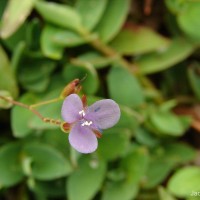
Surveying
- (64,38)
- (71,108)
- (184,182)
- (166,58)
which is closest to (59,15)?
(64,38)

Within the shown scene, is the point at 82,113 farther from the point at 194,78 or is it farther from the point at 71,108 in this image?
the point at 194,78

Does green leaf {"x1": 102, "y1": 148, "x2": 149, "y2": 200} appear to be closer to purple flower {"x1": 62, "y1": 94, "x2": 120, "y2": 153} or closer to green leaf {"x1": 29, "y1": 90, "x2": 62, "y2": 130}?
green leaf {"x1": 29, "y1": 90, "x2": 62, "y2": 130}

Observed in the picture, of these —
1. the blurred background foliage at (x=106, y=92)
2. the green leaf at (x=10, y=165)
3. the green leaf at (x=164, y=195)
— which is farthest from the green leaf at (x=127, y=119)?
the green leaf at (x=10, y=165)

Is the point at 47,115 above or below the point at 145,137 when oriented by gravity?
above

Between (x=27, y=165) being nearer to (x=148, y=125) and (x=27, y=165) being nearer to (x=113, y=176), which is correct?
(x=113, y=176)

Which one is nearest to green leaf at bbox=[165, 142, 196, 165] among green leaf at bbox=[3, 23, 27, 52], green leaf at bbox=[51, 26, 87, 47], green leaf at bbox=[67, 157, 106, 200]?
green leaf at bbox=[67, 157, 106, 200]

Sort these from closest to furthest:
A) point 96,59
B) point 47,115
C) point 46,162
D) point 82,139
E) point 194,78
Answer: point 82,139
point 47,115
point 46,162
point 96,59
point 194,78
